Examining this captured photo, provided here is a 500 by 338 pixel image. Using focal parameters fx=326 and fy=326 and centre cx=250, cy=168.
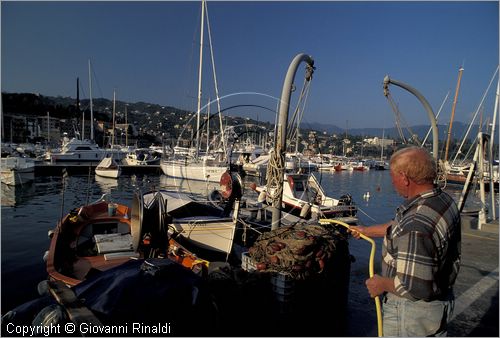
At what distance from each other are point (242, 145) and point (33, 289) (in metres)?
57.0

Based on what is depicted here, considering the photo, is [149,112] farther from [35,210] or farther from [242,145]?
[35,210]

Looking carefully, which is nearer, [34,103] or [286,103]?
[286,103]

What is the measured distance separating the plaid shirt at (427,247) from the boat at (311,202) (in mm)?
11598

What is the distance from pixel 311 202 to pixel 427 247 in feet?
41.7

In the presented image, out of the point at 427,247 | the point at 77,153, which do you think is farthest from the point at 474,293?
the point at 77,153

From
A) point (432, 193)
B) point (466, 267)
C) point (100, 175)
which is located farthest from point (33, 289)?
point (100, 175)

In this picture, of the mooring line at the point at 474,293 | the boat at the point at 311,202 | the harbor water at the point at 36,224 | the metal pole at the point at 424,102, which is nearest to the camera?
the mooring line at the point at 474,293

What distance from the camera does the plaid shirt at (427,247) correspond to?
218 centimetres

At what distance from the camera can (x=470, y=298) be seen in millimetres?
5301

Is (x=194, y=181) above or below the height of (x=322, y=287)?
below

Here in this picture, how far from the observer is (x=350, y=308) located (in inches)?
243

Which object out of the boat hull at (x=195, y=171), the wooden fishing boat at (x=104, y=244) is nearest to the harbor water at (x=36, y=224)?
Result: the wooden fishing boat at (x=104, y=244)

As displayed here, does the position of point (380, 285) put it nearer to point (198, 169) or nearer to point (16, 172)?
point (16, 172)

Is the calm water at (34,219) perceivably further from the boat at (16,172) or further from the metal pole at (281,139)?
the metal pole at (281,139)
